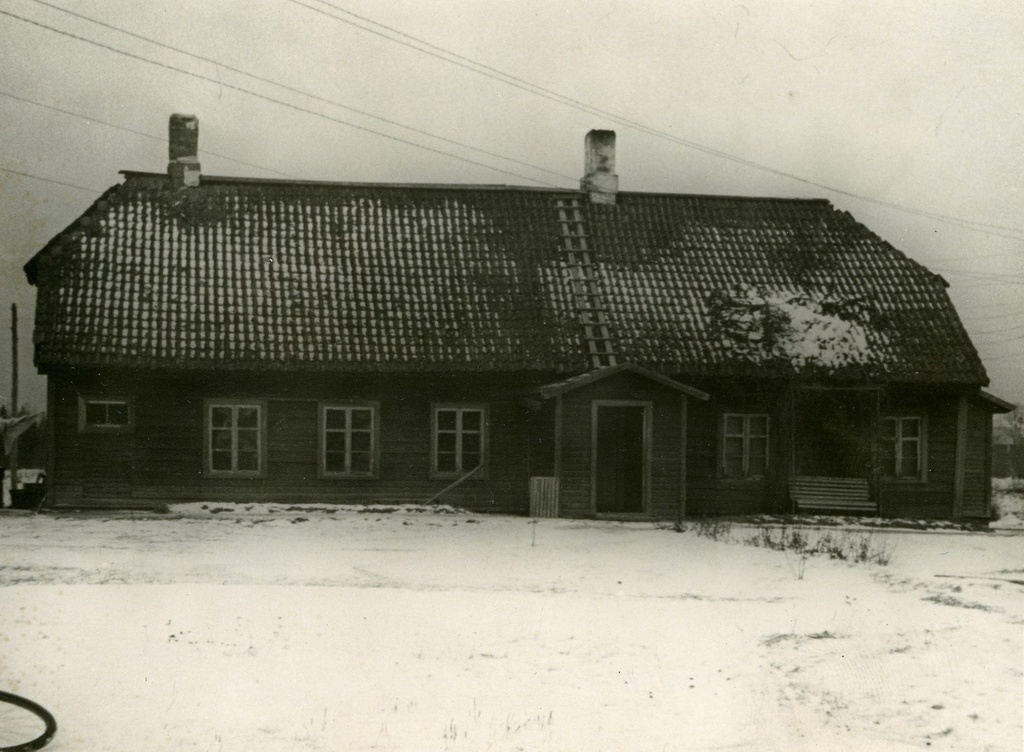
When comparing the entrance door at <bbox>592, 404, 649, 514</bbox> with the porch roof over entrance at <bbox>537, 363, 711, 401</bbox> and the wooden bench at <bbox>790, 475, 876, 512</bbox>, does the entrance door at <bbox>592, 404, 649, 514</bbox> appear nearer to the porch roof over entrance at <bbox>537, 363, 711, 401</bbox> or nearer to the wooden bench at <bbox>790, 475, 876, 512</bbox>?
the porch roof over entrance at <bbox>537, 363, 711, 401</bbox>

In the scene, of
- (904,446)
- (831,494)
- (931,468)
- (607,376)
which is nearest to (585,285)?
(607,376)

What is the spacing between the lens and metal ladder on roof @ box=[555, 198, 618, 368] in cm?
2041

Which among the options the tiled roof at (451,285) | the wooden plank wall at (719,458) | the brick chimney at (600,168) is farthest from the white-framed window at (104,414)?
the brick chimney at (600,168)

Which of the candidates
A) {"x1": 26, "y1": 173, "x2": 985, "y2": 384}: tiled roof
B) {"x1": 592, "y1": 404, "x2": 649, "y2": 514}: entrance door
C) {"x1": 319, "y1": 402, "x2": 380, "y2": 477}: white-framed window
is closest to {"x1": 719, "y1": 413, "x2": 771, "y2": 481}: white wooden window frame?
{"x1": 26, "y1": 173, "x2": 985, "y2": 384}: tiled roof

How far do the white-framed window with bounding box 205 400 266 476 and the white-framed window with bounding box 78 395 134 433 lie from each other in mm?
1393

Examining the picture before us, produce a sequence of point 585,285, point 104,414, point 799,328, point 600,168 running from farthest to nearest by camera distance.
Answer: point 600,168
point 585,285
point 799,328
point 104,414

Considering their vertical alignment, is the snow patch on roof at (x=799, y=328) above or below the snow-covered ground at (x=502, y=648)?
above

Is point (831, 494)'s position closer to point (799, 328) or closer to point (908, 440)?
point (908, 440)

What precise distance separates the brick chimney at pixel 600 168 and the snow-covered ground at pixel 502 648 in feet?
36.3

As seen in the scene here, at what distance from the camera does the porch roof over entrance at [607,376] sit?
1862 cm

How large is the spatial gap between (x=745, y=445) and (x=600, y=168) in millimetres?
6981

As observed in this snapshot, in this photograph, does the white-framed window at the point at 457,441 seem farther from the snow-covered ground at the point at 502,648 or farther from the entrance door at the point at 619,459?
the snow-covered ground at the point at 502,648

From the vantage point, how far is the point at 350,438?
65.7ft

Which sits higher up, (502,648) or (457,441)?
(457,441)
